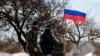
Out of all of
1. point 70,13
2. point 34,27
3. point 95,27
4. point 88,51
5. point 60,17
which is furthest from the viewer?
point 95,27

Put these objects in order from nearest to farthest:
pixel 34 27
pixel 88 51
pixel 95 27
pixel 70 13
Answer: pixel 88 51 → pixel 34 27 → pixel 70 13 → pixel 95 27

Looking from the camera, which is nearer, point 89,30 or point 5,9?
point 5,9

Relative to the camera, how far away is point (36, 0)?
4094 centimetres

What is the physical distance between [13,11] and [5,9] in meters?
1.00

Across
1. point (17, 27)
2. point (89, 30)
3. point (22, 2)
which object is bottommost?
point (89, 30)

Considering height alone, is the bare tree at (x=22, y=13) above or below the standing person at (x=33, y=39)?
below

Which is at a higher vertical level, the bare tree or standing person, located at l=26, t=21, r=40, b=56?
standing person, located at l=26, t=21, r=40, b=56

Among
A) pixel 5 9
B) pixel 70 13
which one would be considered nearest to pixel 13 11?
pixel 5 9

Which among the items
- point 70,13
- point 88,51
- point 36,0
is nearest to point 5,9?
point 36,0

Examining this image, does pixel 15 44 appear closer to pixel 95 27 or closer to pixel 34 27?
pixel 95 27

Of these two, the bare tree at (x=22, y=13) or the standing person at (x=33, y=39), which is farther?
the bare tree at (x=22, y=13)

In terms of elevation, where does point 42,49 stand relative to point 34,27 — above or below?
below

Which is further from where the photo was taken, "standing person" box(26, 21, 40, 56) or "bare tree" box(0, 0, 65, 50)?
"bare tree" box(0, 0, 65, 50)

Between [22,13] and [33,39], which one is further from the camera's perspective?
[22,13]
